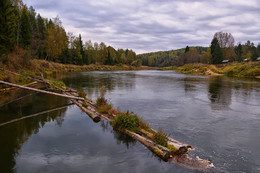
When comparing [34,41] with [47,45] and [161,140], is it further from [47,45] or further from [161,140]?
[161,140]

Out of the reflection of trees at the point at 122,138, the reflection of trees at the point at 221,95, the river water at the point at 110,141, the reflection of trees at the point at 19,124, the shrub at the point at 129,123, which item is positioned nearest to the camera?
the river water at the point at 110,141

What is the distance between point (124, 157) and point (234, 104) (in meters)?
14.4

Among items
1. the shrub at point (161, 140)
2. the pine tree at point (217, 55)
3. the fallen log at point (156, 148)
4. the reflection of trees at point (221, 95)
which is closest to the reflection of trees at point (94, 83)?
the fallen log at point (156, 148)

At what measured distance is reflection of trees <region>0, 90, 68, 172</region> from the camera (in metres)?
7.47

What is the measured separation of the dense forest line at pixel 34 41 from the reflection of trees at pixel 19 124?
14.7 meters

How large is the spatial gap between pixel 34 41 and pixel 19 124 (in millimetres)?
55628

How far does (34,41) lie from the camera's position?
57531 mm

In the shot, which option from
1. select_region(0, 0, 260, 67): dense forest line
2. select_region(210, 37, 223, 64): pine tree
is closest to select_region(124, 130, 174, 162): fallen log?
select_region(0, 0, 260, 67): dense forest line

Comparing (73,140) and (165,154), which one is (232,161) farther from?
(73,140)

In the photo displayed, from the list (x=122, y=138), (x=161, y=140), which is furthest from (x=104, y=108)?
(x=161, y=140)

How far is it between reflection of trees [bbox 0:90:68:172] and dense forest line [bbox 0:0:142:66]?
48.1 ft

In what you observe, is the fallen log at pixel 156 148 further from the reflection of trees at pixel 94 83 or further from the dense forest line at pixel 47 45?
the dense forest line at pixel 47 45

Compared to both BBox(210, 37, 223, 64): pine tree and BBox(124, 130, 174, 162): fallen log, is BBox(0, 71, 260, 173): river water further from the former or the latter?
BBox(210, 37, 223, 64): pine tree

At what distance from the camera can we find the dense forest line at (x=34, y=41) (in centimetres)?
→ 3009
